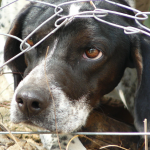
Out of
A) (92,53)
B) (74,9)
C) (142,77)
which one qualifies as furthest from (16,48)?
(142,77)

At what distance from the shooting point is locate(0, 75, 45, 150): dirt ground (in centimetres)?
221

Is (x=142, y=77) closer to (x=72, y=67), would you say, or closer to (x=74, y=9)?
(x=72, y=67)

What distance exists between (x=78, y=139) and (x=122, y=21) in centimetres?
Answer: 114

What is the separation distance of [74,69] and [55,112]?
430 millimetres

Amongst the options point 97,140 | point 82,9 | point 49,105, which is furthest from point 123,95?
point 49,105

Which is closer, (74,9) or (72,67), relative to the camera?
(72,67)

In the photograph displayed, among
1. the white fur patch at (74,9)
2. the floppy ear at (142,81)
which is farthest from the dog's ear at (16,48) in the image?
the floppy ear at (142,81)

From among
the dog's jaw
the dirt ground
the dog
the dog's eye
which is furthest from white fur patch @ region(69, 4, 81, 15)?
the dirt ground

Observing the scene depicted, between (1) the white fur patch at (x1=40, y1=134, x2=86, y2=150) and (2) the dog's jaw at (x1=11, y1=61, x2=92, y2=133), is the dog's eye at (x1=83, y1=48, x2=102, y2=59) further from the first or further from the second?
(1) the white fur patch at (x1=40, y1=134, x2=86, y2=150)

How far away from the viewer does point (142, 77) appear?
91.8 inches

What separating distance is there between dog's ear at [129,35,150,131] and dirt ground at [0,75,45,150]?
38.1 inches

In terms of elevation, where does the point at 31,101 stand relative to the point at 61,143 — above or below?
above

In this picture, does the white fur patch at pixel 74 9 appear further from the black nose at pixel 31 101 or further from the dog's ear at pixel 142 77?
the black nose at pixel 31 101

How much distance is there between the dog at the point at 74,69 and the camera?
1.94 metres
